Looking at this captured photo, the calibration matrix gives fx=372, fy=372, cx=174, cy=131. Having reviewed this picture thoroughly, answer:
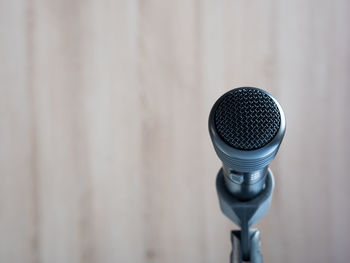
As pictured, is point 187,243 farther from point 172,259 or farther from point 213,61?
point 213,61

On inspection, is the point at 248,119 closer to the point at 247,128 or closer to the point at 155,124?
the point at 247,128

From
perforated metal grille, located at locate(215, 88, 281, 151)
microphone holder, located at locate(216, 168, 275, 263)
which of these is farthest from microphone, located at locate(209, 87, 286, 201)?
microphone holder, located at locate(216, 168, 275, 263)

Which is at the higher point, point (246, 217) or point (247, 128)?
point (247, 128)

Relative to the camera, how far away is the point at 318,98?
3.14 feet

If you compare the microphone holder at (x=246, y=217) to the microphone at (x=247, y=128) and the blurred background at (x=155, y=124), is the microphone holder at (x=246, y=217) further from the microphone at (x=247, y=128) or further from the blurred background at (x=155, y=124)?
the blurred background at (x=155, y=124)

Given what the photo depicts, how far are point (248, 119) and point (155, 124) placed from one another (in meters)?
0.55

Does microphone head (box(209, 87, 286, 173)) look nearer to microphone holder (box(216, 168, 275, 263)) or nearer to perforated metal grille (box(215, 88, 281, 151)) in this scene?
perforated metal grille (box(215, 88, 281, 151))

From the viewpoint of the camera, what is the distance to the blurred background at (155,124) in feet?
3.14

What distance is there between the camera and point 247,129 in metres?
0.45

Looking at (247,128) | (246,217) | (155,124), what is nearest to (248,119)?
(247,128)

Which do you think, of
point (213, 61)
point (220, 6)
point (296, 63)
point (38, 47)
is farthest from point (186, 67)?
point (38, 47)

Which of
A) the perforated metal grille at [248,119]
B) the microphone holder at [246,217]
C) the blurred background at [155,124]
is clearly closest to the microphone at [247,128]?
the perforated metal grille at [248,119]

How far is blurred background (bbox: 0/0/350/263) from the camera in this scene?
96 cm

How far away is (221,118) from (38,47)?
27.4 inches
